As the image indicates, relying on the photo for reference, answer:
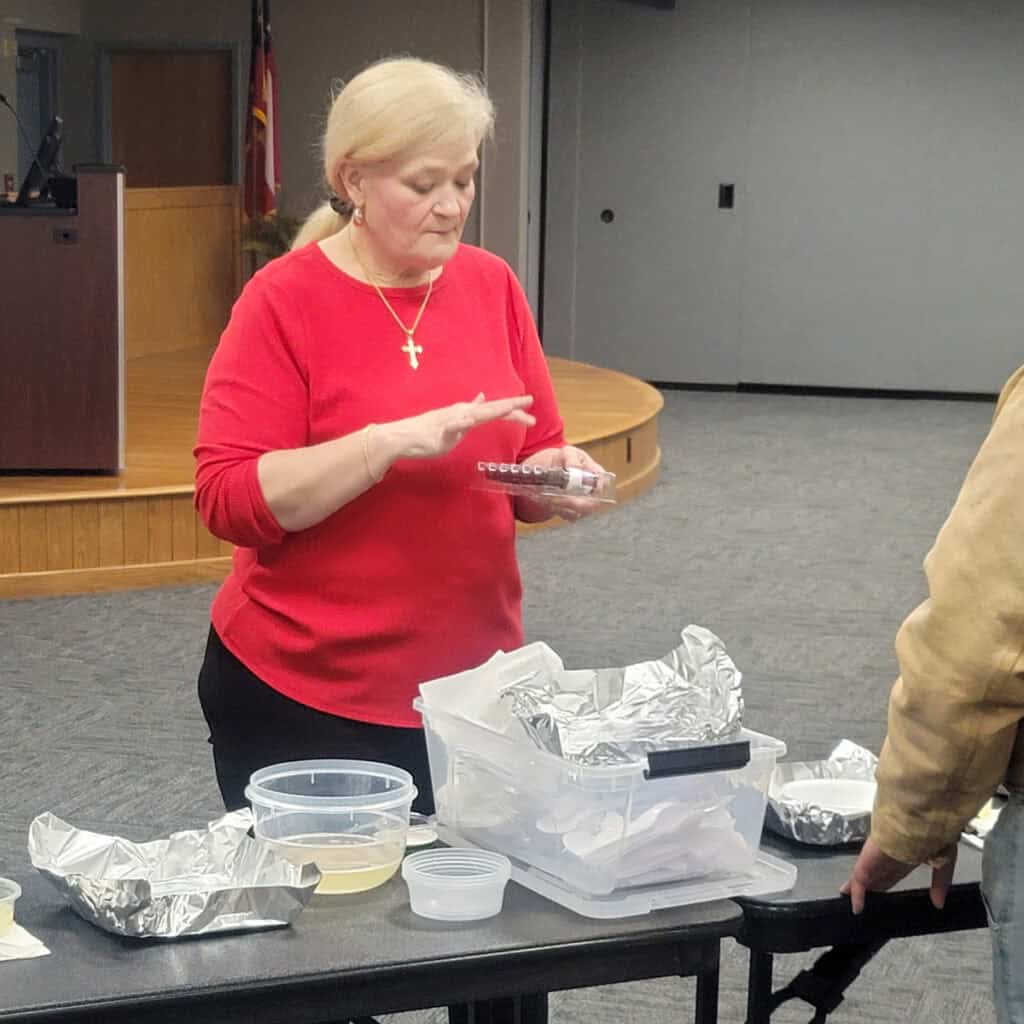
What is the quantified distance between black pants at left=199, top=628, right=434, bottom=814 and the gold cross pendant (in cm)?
39

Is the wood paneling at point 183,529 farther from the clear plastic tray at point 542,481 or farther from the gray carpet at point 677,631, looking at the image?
the clear plastic tray at point 542,481

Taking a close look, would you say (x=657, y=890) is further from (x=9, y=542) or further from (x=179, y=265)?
(x=179, y=265)

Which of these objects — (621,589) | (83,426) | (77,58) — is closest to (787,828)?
(621,589)

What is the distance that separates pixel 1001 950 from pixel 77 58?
35.2ft

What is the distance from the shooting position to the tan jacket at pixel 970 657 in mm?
1244

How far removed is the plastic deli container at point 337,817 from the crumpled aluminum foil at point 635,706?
0.54 feet

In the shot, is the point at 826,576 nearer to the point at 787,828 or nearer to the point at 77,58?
the point at 787,828

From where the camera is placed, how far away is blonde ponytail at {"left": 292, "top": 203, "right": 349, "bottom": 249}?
2004mm

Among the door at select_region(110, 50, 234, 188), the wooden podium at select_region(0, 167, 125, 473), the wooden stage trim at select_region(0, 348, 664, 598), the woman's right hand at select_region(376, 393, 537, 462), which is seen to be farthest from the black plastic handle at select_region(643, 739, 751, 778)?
the door at select_region(110, 50, 234, 188)

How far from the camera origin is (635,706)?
1573 mm

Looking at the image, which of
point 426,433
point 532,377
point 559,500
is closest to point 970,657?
point 426,433

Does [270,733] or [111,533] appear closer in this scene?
[270,733]

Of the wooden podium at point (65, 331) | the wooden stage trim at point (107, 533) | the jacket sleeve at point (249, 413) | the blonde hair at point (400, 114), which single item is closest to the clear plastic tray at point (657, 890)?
the jacket sleeve at point (249, 413)

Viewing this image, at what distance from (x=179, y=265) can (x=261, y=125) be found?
944mm
